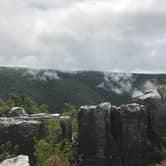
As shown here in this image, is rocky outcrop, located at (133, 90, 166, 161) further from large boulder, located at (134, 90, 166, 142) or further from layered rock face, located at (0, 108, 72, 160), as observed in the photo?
layered rock face, located at (0, 108, 72, 160)

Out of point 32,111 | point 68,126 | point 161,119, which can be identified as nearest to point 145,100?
point 161,119

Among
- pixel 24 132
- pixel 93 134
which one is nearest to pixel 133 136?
pixel 93 134

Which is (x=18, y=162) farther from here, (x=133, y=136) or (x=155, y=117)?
(x=155, y=117)

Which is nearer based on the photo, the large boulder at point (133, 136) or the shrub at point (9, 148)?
the shrub at point (9, 148)

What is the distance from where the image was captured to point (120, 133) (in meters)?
70.2

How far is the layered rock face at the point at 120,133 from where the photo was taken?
68562 mm

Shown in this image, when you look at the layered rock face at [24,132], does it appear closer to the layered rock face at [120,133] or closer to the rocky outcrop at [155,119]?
the layered rock face at [120,133]

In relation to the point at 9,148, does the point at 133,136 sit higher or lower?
higher

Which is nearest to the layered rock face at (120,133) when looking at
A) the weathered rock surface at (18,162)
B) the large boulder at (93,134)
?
the large boulder at (93,134)

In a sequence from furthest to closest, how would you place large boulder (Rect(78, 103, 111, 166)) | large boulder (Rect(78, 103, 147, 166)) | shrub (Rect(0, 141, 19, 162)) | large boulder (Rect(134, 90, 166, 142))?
large boulder (Rect(134, 90, 166, 142)) → large boulder (Rect(78, 103, 147, 166)) → large boulder (Rect(78, 103, 111, 166)) → shrub (Rect(0, 141, 19, 162))

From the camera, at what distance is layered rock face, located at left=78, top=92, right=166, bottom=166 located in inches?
2699

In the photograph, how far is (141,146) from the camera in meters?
68.8

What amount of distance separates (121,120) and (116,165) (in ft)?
22.8

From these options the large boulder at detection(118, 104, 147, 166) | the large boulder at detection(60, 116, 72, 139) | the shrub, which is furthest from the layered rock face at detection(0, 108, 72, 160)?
the large boulder at detection(118, 104, 147, 166)
